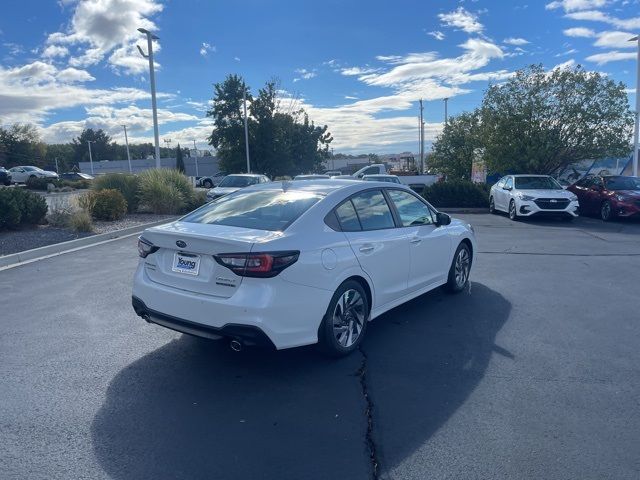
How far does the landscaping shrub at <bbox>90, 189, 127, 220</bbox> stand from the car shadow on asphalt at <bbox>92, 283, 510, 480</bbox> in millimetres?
11172

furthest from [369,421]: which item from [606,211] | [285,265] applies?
[606,211]

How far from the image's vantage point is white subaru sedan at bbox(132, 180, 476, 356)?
3.86 m

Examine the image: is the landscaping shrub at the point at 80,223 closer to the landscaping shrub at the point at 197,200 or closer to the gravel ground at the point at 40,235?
the gravel ground at the point at 40,235

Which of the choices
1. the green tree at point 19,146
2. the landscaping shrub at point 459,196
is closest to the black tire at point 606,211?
the landscaping shrub at point 459,196

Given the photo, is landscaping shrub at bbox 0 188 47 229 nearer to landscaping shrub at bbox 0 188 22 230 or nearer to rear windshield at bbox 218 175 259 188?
landscaping shrub at bbox 0 188 22 230

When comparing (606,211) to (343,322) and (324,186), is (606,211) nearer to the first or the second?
(324,186)

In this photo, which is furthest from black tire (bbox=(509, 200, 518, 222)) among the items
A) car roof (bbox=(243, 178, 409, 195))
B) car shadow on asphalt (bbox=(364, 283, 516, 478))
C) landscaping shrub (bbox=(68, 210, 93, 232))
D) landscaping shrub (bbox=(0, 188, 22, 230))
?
landscaping shrub (bbox=(0, 188, 22, 230))

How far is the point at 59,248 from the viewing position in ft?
35.0

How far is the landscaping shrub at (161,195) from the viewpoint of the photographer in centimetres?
1714

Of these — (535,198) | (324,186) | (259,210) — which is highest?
(324,186)

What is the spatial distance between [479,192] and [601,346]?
16.2m

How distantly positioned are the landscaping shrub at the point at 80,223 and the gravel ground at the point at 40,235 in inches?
5.8

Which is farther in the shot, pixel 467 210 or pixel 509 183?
pixel 467 210

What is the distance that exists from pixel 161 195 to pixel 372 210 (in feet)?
44.2
